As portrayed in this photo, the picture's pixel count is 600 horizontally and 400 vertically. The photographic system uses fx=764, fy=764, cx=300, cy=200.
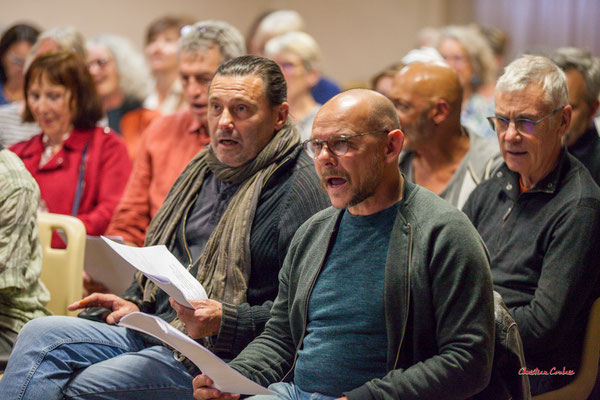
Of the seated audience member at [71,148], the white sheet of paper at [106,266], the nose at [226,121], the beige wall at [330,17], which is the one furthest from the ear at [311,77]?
the beige wall at [330,17]

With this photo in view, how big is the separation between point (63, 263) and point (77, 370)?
0.61 metres

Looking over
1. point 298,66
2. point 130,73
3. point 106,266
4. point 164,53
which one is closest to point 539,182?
point 106,266

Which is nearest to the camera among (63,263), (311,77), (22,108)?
(63,263)

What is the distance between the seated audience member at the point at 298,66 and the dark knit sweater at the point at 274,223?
200 cm

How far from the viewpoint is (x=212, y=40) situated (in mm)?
3305

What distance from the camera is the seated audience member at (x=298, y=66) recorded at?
14.9 ft

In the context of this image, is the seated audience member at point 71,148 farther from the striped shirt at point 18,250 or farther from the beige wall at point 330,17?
the beige wall at point 330,17

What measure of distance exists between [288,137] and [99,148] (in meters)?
1.42

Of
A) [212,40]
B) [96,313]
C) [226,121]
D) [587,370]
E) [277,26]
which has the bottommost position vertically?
[587,370]

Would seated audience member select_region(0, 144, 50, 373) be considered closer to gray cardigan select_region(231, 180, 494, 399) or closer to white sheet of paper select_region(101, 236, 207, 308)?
white sheet of paper select_region(101, 236, 207, 308)

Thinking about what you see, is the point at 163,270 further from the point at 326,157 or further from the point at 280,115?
the point at 280,115

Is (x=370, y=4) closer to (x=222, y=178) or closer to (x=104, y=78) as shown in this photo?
(x=104, y=78)

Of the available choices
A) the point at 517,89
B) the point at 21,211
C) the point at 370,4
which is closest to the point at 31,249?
the point at 21,211

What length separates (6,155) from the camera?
2723mm
